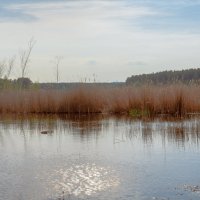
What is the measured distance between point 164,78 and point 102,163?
13957 millimetres

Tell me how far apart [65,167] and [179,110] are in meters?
9.86

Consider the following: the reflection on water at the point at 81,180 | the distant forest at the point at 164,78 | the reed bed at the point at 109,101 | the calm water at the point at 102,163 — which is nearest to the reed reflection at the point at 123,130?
the calm water at the point at 102,163

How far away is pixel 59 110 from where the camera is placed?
59.2ft

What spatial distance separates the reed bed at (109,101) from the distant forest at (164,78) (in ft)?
3.01

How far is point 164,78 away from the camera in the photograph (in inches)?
806

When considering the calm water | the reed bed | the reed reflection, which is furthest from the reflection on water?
the reed bed

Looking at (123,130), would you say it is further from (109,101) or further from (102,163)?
(109,101)

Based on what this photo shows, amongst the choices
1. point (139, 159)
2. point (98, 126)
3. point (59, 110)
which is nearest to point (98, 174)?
point (139, 159)

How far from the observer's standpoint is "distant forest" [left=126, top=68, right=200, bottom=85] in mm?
17703

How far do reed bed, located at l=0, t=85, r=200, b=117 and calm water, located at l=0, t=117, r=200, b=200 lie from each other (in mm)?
4728

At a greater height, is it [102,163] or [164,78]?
[164,78]

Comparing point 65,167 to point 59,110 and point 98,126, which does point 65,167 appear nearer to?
point 98,126

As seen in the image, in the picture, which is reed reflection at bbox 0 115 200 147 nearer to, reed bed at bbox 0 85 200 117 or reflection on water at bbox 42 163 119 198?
reflection on water at bbox 42 163 119 198

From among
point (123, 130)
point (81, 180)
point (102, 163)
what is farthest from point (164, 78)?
point (81, 180)
